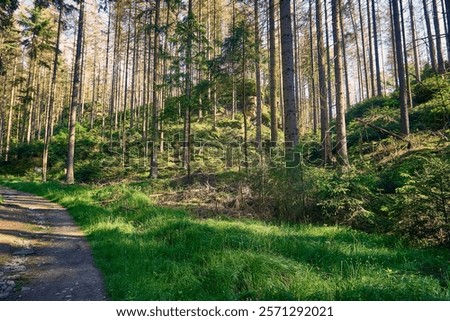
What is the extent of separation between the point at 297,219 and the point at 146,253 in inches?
157

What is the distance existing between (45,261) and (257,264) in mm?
4100

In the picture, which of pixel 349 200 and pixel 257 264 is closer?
pixel 257 264

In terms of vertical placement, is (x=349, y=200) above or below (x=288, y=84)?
below

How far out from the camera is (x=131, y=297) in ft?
11.4

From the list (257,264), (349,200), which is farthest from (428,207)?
(257,264)

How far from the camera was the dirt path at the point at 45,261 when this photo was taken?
3.95 m

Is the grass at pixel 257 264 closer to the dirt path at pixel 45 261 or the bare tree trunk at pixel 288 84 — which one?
the dirt path at pixel 45 261

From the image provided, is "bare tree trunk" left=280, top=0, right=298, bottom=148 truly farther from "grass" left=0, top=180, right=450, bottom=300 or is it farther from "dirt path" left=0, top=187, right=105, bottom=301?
"dirt path" left=0, top=187, right=105, bottom=301

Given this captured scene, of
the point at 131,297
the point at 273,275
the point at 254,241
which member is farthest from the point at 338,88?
the point at 131,297

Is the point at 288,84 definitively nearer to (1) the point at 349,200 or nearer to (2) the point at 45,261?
(1) the point at 349,200

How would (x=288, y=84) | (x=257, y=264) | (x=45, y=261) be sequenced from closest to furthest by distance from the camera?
(x=257, y=264) < (x=45, y=261) < (x=288, y=84)

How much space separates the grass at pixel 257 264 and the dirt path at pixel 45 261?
284 millimetres

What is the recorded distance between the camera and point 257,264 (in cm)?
376

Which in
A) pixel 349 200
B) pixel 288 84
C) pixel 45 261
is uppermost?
pixel 288 84
